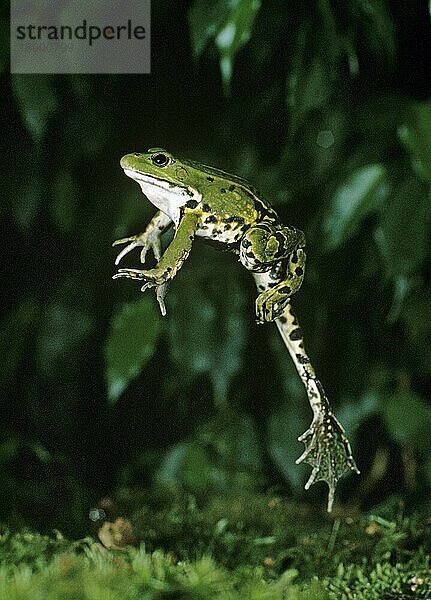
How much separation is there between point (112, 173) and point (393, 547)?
40 centimetres

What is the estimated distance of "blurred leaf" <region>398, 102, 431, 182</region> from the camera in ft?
2.38

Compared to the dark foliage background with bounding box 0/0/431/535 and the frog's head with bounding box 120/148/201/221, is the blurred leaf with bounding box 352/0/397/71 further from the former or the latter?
the frog's head with bounding box 120/148/201/221

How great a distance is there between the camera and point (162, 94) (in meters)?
0.71

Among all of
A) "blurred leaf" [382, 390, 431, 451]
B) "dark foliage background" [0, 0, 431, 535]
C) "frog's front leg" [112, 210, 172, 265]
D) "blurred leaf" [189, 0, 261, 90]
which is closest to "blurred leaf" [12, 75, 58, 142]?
"dark foliage background" [0, 0, 431, 535]

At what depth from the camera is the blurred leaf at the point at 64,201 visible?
80cm

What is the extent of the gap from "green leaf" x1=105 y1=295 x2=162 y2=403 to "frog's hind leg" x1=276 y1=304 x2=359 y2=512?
0.22 m

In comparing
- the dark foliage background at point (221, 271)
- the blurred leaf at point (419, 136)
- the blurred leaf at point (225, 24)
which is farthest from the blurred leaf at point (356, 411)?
the blurred leaf at point (225, 24)

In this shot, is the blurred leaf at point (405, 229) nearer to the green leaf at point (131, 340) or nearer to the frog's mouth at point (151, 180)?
the green leaf at point (131, 340)

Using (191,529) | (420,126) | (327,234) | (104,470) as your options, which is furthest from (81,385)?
(420,126)

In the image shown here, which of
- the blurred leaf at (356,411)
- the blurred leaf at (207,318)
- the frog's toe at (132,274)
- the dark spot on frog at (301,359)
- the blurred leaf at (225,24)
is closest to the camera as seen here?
the frog's toe at (132,274)

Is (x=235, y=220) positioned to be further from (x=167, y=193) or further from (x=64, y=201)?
(x=64, y=201)

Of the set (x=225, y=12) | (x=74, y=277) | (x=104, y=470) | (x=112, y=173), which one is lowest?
(x=104, y=470)

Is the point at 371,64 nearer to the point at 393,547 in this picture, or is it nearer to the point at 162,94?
the point at 162,94

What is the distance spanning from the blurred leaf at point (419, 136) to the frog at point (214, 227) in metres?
0.27
